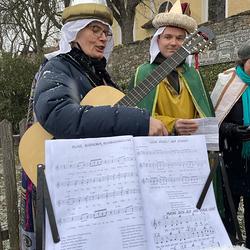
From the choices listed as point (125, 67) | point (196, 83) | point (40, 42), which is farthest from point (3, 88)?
point (40, 42)

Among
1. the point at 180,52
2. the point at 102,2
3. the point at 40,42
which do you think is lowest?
the point at 180,52

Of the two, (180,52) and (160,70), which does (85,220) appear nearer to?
(160,70)

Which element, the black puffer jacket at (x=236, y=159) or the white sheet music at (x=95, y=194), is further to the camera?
the black puffer jacket at (x=236, y=159)

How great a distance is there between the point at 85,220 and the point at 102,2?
1.23 metres

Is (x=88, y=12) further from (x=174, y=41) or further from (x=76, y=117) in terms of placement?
(x=174, y=41)

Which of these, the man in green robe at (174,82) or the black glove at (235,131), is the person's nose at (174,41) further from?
the black glove at (235,131)

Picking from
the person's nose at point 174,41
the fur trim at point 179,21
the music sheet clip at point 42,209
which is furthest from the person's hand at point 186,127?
the music sheet clip at point 42,209

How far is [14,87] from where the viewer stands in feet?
34.2

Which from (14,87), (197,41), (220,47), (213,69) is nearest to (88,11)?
(197,41)

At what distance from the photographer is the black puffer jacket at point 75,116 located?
6.00ft

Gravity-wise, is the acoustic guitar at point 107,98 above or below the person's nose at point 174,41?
below

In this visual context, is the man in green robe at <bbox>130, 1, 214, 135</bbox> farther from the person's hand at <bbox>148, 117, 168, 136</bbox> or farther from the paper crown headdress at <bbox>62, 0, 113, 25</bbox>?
the person's hand at <bbox>148, 117, 168, 136</bbox>

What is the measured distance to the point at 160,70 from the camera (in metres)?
2.37

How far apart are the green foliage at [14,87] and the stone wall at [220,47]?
245cm
